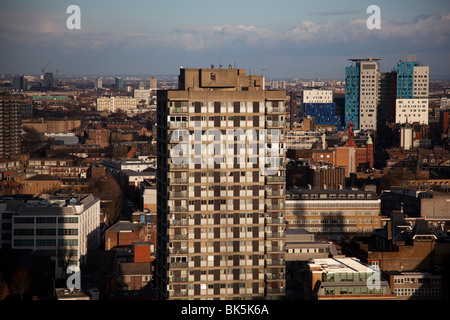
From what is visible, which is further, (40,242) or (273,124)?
(40,242)

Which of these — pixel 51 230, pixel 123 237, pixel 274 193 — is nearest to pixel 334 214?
pixel 123 237

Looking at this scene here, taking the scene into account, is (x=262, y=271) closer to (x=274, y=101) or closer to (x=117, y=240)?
(x=274, y=101)

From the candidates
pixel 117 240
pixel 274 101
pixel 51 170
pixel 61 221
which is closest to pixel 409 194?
pixel 117 240

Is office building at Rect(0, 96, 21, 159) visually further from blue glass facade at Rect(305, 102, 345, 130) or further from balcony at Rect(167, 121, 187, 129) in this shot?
balcony at Rect(167, 121, 187, 129)

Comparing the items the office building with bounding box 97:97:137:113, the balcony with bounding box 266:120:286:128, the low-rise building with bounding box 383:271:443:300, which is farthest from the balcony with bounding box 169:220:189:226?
the office building with bounding box 97:97:137:113

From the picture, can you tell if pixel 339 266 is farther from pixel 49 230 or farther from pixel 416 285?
pixel 49 230

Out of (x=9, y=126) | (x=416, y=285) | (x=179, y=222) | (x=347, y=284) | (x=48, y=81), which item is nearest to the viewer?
(x=179, y=222)

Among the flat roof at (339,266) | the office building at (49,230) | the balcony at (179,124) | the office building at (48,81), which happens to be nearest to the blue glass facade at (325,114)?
the office building at (48,81)
